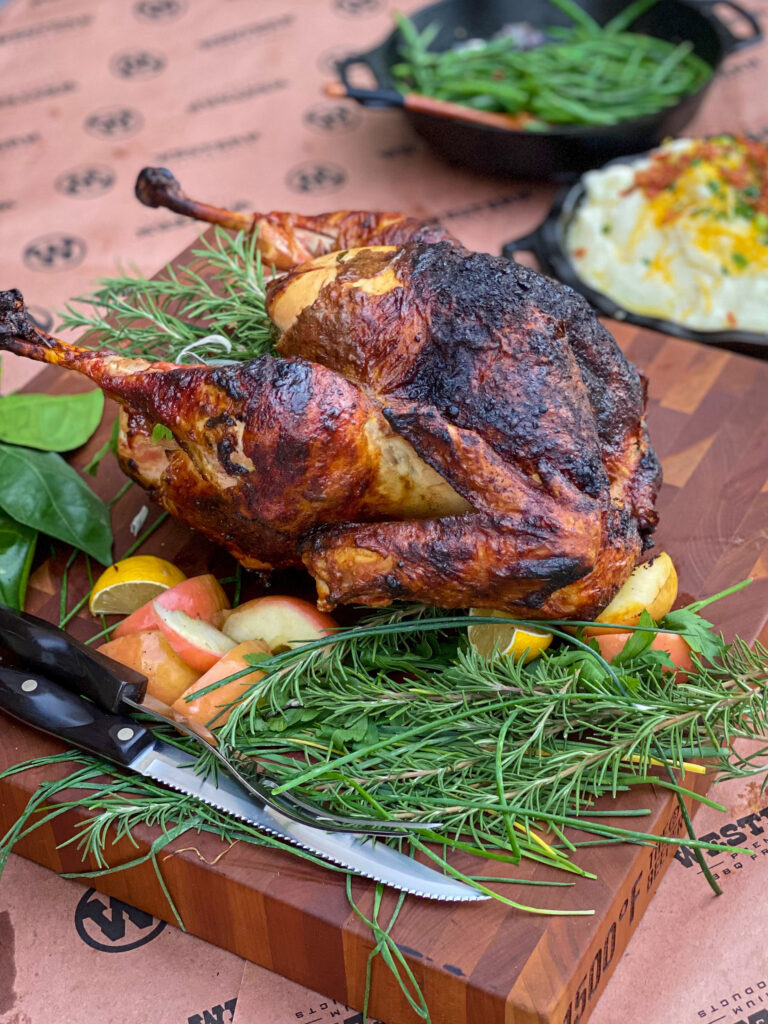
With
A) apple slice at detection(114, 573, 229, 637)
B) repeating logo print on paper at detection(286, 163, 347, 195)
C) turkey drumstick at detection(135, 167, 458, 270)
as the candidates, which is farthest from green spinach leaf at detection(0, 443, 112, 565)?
repeating logo print on paper at detection(286, 163, 347, 195)

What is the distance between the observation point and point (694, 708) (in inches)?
65.4

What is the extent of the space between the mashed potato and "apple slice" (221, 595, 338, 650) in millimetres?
1360

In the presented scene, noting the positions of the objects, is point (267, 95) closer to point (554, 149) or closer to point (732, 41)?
point (554, 149)

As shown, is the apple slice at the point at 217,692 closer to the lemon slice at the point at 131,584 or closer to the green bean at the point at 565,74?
the lemon slice at the point at 131,584

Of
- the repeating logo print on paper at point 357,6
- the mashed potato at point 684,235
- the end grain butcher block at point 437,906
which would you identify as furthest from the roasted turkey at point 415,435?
the repeating logo print on paper at point 357,6

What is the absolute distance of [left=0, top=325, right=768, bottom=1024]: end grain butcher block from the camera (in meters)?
1.50

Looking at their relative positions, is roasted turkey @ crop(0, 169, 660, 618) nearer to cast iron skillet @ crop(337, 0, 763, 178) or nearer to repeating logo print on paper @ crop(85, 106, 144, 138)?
cast iron skillet @ crop(337, 0, 763, 178)

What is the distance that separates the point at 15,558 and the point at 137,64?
2456 mm

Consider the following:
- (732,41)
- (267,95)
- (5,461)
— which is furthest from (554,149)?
(5,461)

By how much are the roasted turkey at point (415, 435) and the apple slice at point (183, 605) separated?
9 cm

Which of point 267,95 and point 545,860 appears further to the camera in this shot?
point 267,95

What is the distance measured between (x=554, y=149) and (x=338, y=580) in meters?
1.87

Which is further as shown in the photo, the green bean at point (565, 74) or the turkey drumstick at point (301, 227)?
the green bean at point (565, 74)

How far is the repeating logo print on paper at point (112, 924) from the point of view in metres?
1.80
